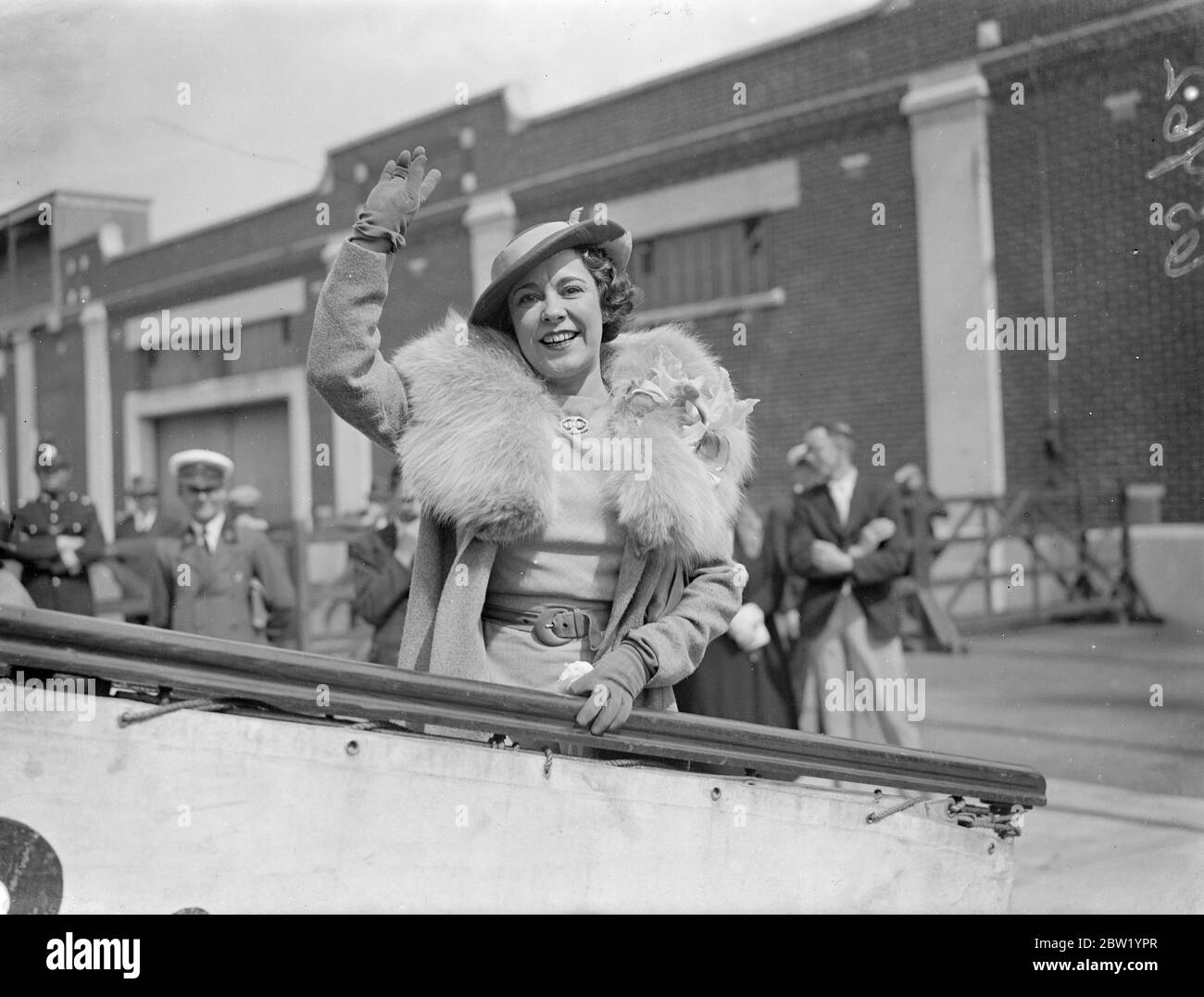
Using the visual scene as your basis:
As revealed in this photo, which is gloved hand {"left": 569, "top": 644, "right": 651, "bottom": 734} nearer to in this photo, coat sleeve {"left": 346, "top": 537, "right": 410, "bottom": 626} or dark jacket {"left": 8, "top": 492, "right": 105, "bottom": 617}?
coat sleeve {"left": 346, "top": 537, "right": 410, "bottom": 626}

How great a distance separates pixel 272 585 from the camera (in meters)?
4.86

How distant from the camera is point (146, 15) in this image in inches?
134

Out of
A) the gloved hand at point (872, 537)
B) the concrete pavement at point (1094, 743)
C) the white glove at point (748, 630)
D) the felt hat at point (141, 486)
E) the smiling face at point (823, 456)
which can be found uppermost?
the felt hat at point (141, 486)

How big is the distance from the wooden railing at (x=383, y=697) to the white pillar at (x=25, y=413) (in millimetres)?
4408

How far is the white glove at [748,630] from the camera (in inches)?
160

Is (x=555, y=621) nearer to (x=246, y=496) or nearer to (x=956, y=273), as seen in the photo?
(x=246, y=496)

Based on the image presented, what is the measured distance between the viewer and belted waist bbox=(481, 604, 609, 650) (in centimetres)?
210

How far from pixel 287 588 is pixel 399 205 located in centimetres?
328

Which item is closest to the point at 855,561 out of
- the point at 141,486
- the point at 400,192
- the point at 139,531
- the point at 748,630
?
the point at 748,630

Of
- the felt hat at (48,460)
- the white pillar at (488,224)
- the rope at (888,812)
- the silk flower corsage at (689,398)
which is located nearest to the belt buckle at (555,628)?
the silk flower corsage at (689,398)

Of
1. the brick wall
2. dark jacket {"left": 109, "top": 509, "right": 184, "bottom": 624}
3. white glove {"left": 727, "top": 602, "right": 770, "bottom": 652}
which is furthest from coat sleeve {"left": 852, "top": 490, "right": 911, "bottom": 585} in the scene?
dark jacket {"left": 109, "top": 509, "right": 184, "bottom": 624}

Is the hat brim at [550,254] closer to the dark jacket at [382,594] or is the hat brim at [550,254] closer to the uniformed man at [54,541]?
the dark jacket at [382,594]

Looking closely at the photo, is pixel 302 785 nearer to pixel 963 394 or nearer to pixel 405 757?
pixel 405 757
